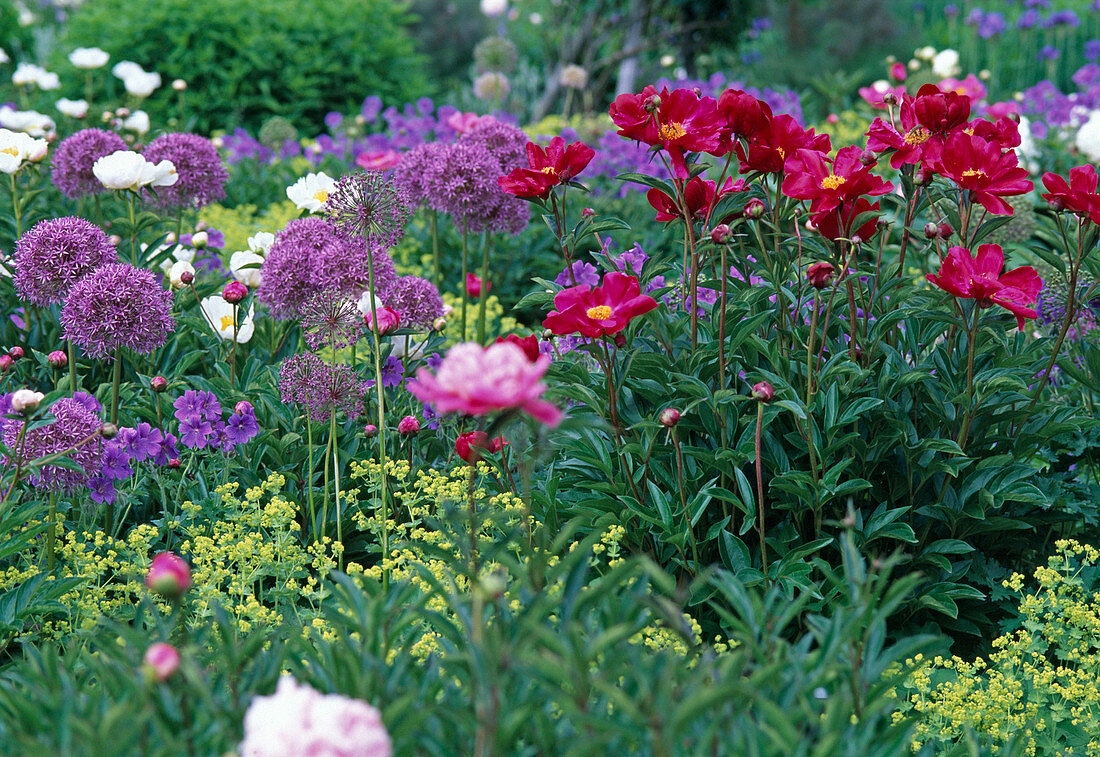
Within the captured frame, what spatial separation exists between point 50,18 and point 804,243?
1336cm

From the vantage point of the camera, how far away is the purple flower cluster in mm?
2600

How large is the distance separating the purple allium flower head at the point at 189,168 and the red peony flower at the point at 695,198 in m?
1.85

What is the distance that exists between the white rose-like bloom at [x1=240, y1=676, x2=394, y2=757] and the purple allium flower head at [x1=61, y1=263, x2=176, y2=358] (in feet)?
5.30

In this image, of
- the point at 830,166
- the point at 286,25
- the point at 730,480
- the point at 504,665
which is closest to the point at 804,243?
the point at 830,166

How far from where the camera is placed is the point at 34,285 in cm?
258

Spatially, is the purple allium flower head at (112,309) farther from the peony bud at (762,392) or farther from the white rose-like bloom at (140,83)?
the white rose-like bloom at (140,83)

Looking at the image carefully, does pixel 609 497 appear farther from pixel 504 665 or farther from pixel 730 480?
pixel 504 665

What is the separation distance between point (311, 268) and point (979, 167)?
1623 millimetres

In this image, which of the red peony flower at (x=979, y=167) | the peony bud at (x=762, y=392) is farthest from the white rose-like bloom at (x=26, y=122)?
the red peony flower at (x=979, y=167)

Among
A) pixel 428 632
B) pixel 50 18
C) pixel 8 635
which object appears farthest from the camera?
pixel 50 18

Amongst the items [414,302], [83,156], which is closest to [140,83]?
[83,156]

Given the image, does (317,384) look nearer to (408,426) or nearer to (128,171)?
(408,426)

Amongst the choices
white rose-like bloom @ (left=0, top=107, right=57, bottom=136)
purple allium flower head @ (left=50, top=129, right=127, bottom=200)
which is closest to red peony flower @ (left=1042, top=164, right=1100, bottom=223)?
purple allium flower head @ (left=50, top=129, right=127, bottom=200)

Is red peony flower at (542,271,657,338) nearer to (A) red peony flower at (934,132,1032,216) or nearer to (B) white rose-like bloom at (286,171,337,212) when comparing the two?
(A) red peony flower at (934,132,1032,216)
